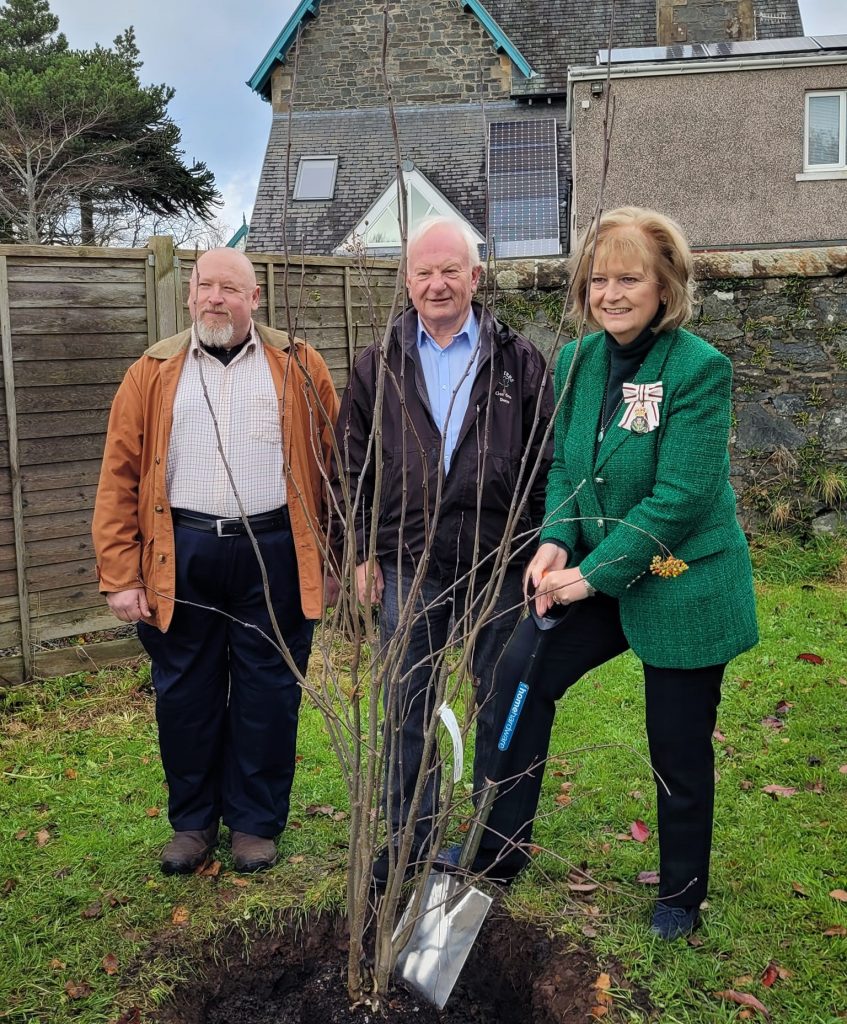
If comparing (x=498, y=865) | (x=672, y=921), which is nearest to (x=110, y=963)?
(x=498, y=865)

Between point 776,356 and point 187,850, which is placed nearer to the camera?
point 187,850

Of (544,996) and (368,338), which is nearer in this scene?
(544,996)

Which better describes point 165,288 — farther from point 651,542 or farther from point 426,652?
point 651,542

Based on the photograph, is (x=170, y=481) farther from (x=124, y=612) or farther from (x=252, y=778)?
(x=252, y=778)

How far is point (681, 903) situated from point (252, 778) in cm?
145

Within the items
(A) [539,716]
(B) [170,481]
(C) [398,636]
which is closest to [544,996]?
(A) [539,716]

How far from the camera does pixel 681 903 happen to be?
276 cm

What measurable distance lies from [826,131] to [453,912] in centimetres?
1522

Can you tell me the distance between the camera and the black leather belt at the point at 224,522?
10.1 feet

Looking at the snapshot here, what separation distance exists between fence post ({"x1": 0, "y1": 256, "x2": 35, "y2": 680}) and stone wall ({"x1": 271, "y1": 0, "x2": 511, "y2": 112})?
17633mm

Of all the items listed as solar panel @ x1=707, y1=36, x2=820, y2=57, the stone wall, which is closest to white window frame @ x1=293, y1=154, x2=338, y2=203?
the stone wall

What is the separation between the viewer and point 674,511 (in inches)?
95.2

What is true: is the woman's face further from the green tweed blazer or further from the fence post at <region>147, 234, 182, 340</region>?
the fence post at <region>147, 234, 182, 340</region>

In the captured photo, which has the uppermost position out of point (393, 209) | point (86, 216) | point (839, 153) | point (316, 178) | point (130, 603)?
point (316, 178)
